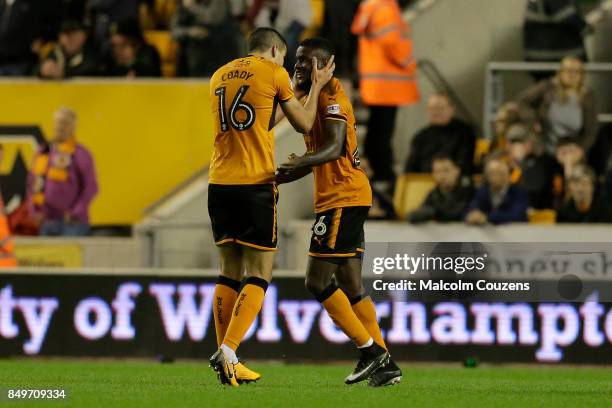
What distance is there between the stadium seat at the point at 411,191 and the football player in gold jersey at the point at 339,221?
→ 17.6ft

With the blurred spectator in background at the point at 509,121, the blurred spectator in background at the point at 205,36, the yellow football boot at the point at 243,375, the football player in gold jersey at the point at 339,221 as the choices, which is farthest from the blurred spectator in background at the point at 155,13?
the yellow football boot at the point at 243,375

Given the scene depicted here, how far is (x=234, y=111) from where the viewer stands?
9656 millimetres

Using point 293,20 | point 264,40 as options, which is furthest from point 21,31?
point 264,40

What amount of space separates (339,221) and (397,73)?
248 inches

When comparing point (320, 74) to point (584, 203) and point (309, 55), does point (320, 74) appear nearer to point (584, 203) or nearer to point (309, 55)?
point (309, 55)

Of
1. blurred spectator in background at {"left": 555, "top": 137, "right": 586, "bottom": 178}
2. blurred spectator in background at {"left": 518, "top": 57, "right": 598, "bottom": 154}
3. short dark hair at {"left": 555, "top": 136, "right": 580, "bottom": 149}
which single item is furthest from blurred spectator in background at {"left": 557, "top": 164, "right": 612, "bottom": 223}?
blurred spectator in background at {"left": 518, "top": 57, "right": 598, "bottom": 154}

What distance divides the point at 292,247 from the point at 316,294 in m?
4.94

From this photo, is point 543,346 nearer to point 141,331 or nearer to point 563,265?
point 563,265

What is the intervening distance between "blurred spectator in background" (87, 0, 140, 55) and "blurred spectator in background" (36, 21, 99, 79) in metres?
0.59

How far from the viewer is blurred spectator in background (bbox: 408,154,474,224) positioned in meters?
14.9

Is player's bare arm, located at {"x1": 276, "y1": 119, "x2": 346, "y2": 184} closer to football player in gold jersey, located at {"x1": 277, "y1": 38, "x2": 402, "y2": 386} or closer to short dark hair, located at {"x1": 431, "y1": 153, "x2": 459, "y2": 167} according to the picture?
football player in gold jersey, located at {"x1": 277, "y1": 38, "x2": 402, "y2": 386}

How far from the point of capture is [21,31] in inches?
699

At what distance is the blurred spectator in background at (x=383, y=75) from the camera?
15.9m

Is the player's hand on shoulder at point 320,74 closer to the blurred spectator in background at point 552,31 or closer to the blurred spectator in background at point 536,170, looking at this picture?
the blurred spectator in background at point 536,170
